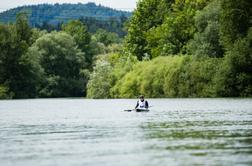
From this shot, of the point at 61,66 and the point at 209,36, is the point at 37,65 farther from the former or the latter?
the point at 209,36

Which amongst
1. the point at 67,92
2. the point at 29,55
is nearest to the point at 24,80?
the point at 29,55

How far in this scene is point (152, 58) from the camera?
144500 millimetres

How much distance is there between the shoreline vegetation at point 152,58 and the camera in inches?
3775

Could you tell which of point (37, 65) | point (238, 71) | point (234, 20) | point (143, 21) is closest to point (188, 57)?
point (234, 20)

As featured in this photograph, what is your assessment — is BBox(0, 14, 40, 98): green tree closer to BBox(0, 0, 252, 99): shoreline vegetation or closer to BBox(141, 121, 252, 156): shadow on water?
BBox(0, 0, 252, 99): shoreline vegetation

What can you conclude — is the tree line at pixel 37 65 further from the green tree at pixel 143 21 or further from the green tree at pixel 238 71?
the green tree at pixel 238 71

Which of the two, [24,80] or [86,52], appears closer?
[24,80]

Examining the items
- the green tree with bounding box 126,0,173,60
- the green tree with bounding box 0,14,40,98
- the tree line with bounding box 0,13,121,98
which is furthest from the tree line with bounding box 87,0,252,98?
the green tree with bounding box 0,14,40,98

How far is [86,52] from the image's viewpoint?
635ft

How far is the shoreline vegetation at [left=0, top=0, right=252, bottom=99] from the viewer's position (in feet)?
315

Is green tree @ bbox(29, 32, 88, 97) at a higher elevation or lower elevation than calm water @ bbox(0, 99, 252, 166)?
higher

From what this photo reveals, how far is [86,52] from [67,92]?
30525 mm

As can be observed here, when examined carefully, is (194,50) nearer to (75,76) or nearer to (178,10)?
(178,10)

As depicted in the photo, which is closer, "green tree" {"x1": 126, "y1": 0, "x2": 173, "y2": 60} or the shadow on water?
the shadow on water
